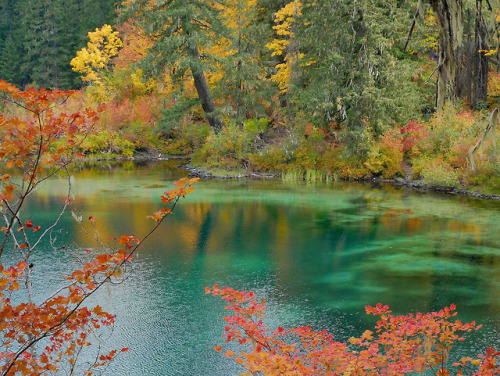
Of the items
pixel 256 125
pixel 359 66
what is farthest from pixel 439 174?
pixel 256 125

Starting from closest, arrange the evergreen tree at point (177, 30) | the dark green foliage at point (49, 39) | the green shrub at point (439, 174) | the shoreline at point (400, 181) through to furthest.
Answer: the shoreline at point (400, 181), the green shrub at point (439, 174), the evergreen tree at point (177, 30), the dark green foliage at point (49, 39)

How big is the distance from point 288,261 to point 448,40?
647 centimetres

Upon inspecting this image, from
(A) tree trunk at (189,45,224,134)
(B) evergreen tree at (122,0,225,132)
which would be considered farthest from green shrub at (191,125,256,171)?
(B) evergreen tree at (122,0,225,132)

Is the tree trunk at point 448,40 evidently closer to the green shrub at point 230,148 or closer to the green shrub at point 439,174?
the green shrub at point 439,174

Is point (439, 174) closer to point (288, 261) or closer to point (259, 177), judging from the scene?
point (259, 177)

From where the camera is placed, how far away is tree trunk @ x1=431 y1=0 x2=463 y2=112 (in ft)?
11.0

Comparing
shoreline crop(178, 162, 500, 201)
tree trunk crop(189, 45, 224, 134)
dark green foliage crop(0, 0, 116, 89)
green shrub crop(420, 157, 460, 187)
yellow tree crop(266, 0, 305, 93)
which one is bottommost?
shoreline crop(178, 162, 500, 201)

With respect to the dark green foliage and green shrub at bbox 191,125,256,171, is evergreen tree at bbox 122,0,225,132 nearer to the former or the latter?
green shrub at bbox 191,125,256,171

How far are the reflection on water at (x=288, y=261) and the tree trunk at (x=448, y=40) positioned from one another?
3.67 m

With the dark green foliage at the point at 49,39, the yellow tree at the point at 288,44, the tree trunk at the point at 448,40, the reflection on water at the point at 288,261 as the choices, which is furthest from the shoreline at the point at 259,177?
the dark green foliage at the point at 49,39

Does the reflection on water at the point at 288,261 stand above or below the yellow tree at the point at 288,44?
below

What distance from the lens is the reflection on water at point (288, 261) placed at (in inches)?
252

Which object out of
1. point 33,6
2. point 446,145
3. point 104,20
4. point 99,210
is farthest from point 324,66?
point 33,6

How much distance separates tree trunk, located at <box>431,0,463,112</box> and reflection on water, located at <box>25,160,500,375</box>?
3673 mm
